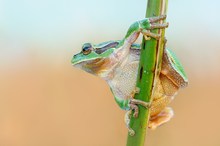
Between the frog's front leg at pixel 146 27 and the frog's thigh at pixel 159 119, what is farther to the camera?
the frog's thigh at pixel 159 119

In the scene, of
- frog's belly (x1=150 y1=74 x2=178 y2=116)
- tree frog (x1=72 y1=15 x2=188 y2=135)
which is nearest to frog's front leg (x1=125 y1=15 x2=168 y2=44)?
tree frog (x1=72 y1=15 x2=188 y2=135)

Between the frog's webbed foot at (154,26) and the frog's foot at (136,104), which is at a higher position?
the frog's webbed foot at (154,26)

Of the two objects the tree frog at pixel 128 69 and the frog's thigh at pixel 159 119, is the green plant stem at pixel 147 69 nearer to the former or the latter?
the tree frog at pixel 128 69

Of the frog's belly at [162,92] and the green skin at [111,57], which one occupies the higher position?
the green skin at [111,57]

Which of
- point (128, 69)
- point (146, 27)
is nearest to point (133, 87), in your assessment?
point (128, 69)

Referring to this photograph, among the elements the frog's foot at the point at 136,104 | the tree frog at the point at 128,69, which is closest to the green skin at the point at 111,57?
the tree frog at the point at 128,69

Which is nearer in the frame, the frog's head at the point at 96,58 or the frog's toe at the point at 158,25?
the frog's toe at the point at 158,25

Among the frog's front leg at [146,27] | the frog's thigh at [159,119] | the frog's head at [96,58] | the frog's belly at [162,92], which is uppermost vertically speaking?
the frog's front leg at [146,27]

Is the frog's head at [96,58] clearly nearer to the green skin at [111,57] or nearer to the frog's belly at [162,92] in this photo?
the green skin at [111,57]
